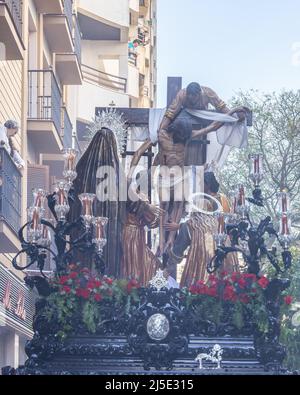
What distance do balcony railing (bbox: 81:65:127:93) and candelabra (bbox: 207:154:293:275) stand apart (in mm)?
22984

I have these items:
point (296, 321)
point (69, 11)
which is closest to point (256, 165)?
point (296, 321)

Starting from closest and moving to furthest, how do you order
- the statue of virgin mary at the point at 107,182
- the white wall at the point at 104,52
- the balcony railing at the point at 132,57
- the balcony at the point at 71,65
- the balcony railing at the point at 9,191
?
the statue of virgin mary at the point at 107,182, the balcony railing at the point at 9,191, the balcony at the point at 71,65, the white wall at the point at 104,52, the balcony railing at the point at 132,57

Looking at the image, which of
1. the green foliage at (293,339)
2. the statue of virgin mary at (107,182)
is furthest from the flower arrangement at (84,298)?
the green foliage at (293,339)

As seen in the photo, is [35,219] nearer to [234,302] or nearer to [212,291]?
[212,291]

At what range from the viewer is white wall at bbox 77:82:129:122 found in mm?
42906

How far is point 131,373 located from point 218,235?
2.34m

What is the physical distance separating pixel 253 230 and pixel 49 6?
1243 cm

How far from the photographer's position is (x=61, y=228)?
831 inches

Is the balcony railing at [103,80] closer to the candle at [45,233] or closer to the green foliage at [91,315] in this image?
the candle at [45,233]

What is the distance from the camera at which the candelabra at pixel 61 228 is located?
824 inches

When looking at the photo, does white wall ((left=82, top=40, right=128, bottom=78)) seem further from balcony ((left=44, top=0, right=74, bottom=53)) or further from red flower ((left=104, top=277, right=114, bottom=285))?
red flower ((left=104, top=277, right=114, bottom=285))

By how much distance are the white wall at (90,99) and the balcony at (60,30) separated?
22.5 ft
